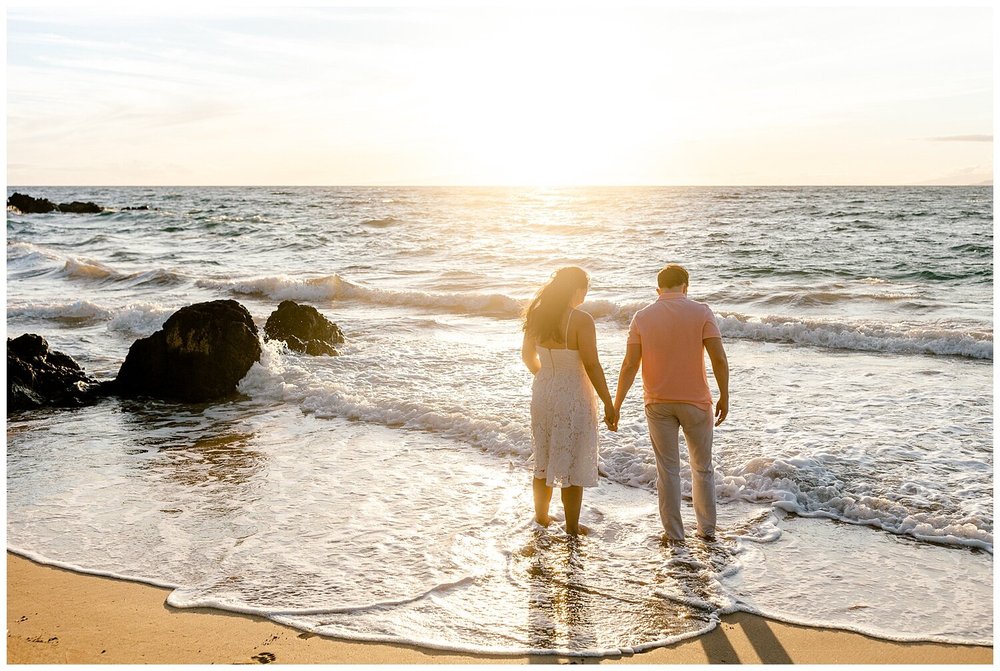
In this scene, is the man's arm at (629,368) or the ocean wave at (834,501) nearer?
the man's arm at (629,368)

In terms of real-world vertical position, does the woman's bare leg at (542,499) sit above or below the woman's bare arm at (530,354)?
below

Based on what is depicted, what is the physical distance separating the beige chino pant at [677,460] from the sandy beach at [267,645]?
1113 millimetres

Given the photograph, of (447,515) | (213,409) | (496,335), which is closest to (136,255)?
(496,335)

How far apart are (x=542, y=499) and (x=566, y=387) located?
90cm

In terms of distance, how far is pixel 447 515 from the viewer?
613 cm

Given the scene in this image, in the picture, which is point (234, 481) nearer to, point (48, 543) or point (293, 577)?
point (48, 543)

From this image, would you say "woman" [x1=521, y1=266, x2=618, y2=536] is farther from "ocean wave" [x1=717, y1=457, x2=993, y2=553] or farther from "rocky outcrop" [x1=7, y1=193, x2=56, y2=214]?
"rocky outcrop" [x1=7, y1=193, x2=56, y2=214]

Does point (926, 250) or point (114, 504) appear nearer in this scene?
point (114, 504)

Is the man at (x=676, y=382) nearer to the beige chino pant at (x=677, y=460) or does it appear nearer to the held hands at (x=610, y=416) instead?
the beige chino pant at (x=677, y=460)

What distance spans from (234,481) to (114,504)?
0.93m

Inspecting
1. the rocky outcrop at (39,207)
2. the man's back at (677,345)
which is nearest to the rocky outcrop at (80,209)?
the rocky outcrop at (39,207)

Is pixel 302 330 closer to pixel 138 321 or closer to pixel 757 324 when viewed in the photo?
pixel 138 321

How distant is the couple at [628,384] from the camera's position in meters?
5.43

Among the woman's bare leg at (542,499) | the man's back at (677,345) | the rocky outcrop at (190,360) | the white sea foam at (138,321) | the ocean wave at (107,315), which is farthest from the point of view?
the ocean wave at (107,315)
